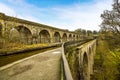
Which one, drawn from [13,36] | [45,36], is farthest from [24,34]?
[45,36]

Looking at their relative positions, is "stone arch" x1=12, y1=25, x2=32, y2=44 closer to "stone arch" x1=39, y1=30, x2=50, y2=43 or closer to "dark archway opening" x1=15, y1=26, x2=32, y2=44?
"dark archway opening" x1=15, y1=26, x2=32, y2=44

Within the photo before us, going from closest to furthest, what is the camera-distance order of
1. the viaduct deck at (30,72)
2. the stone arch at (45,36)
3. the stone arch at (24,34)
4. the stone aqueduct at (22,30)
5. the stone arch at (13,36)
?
the viaduct deck at (30,72) → the stone aqueduct at (22,30) → the stone arch at (13,36) → the stone arch at (24,34) → the stone arch at (45,36)

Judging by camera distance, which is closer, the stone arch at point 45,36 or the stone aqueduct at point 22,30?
the stone aqueduct at point 22,30

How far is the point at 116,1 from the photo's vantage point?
18.7m

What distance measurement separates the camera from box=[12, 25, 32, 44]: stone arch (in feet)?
58.5

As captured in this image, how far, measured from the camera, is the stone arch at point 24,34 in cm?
1784

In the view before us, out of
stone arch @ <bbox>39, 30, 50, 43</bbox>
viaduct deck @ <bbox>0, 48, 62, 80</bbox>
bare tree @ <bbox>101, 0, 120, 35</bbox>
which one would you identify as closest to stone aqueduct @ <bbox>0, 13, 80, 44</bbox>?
stone arch @ <bbox>39, 30, 50, 43</bbox>

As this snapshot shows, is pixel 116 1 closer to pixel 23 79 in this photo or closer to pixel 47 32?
pixel 47 32

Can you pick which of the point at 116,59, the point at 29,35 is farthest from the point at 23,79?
the point at 29,35

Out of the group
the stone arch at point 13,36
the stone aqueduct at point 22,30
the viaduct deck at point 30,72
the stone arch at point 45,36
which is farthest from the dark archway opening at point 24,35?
the viaduct deck at point 30,72

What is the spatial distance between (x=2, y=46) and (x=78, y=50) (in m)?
7.99

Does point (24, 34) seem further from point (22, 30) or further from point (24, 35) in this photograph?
point (22, 30)

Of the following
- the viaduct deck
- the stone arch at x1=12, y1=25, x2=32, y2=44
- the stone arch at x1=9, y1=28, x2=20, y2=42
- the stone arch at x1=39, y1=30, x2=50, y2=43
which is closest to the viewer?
the viaduct deck

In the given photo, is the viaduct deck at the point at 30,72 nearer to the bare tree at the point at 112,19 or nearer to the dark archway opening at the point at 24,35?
the dark archway opening at the point at 24,35
